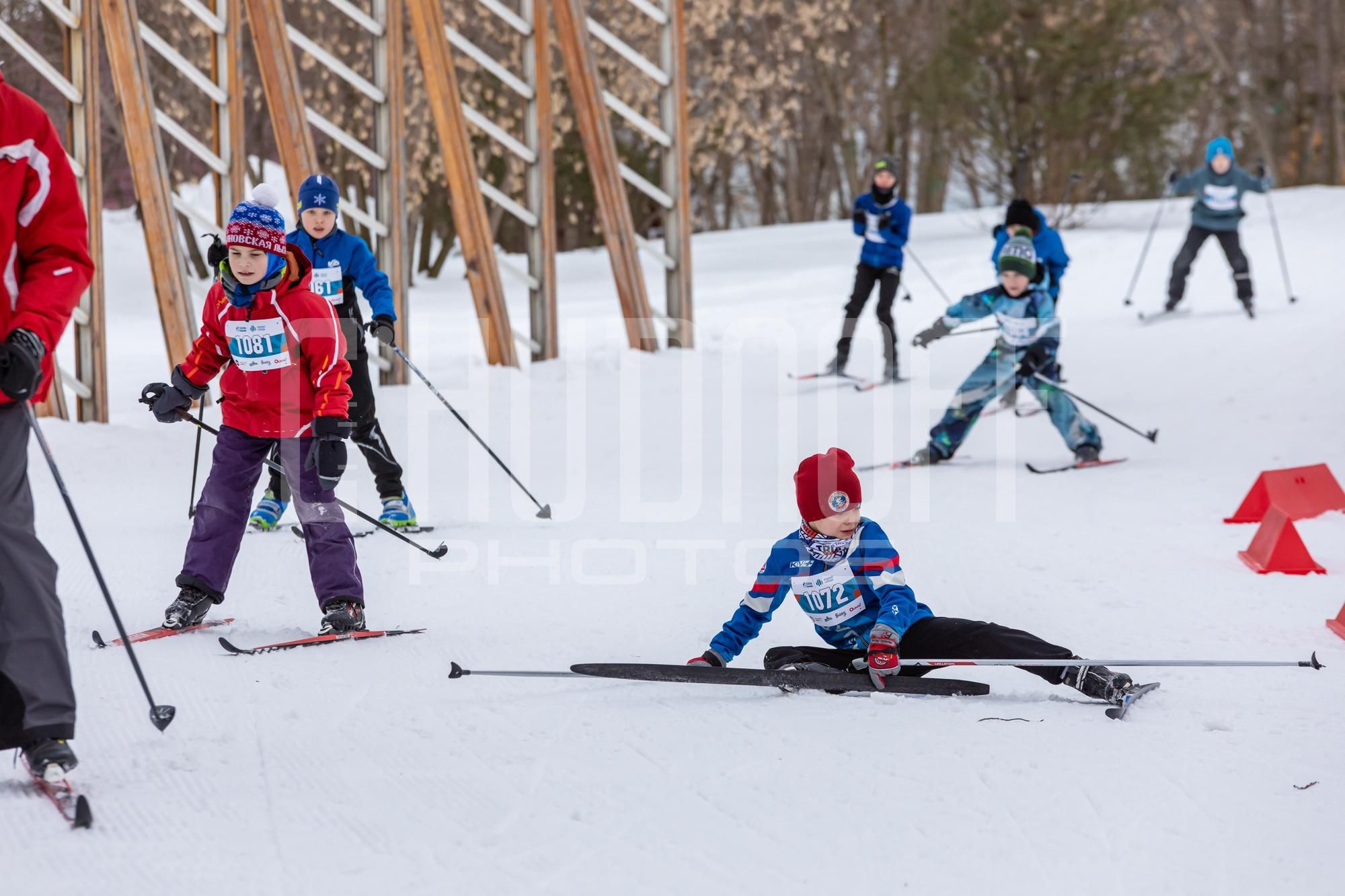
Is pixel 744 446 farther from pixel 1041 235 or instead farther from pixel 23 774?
pixel 23 774

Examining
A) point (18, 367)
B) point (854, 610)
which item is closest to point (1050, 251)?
point (854, 610)

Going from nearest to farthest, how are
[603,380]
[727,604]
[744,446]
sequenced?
[727,604]
[744,446]
[603,380]

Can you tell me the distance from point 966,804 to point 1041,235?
22.2 ft

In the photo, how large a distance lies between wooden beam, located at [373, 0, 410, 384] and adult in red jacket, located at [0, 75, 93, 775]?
7568mm

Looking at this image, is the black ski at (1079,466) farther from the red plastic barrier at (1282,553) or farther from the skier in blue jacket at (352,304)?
the skier in blue jacket at (352,304)

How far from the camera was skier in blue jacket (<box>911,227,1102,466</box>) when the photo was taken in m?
7.67

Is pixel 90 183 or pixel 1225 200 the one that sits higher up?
pixel 1225 200

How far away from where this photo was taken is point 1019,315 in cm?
772

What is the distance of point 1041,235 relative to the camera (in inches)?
359

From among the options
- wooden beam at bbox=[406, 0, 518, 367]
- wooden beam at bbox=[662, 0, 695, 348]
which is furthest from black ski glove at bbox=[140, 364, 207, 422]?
wooden beam at bbox=[662, 0, 695, 348]

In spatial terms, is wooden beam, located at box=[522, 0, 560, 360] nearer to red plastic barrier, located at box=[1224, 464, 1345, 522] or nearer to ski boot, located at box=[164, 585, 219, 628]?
red plastic barrier, located at box=[1224, 464, 1345, 522]

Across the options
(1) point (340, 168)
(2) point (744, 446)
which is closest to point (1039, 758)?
(2) point (744, 446)

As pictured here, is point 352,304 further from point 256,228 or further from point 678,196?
point 678,196

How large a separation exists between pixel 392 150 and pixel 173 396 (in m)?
6.64
